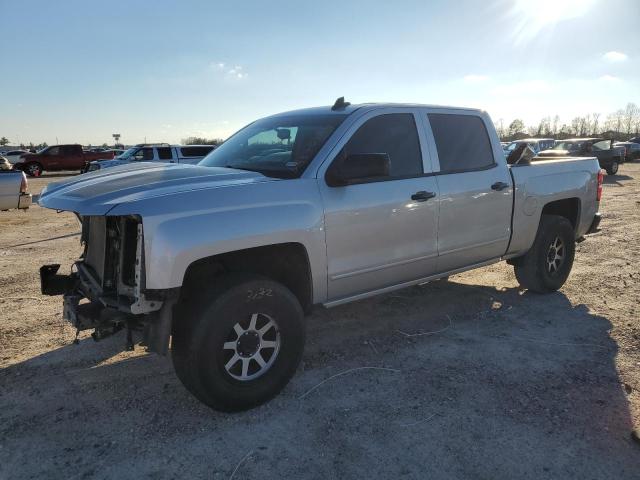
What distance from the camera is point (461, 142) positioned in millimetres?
4605

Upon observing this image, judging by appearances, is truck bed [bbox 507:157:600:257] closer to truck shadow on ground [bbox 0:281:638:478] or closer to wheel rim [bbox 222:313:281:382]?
truck shadow on ground [bbox 0:281:638:478]

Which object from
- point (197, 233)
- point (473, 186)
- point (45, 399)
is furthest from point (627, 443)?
point (45, 399)

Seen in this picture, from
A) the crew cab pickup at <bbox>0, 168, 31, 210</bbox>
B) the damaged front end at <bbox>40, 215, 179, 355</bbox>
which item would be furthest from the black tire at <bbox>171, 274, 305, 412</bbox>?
A: the crew cab pickup at <bbox>0, 168, 31, 210</bbox>

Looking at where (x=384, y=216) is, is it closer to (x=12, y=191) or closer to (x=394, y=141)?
(x=394, y=141)

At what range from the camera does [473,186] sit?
4.49 m

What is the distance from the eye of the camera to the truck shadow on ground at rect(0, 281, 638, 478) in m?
2.70

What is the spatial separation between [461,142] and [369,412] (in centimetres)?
267

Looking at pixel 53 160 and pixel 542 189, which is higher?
pixel 53 160

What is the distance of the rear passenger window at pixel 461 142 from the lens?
440 centimetres

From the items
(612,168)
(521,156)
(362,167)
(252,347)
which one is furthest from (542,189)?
(612,168)

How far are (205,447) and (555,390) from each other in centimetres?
240

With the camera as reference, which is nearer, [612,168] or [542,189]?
[542,189]

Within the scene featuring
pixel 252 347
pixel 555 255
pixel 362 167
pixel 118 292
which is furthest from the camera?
pixel 555 255

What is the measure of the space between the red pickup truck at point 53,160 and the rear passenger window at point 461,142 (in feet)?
103
